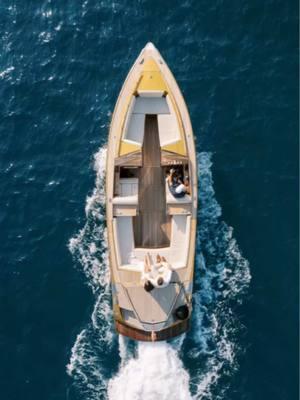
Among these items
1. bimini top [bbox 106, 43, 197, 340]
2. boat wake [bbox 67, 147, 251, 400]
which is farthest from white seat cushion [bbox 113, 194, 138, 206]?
boat wake [bbox 67, 147, 251, 400]

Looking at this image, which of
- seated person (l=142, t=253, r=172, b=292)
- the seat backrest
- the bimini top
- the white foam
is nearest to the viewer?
seated person (l=142, t=253, r=172, b=292)

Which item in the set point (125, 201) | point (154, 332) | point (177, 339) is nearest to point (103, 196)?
A: point (125, 201)

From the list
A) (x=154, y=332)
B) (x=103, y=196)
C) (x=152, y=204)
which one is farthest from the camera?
(x=103, y=196)

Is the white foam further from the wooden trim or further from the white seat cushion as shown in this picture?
the white seat cushion

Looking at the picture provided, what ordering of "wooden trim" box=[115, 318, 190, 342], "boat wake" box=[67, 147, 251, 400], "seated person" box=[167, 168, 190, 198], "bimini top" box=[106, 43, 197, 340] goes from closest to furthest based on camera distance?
"wooden trim" box=[115, 318, 190, 342] < "bimini top" box=[106, 43, 197, 340] < "seated person" box=[167, 168, 190, 198] < "boat wake" box=[67, 147, 251, 400]

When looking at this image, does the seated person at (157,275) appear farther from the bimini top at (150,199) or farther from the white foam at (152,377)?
the white foam at (152,377)

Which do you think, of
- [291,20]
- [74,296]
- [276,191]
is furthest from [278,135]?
[74,296]

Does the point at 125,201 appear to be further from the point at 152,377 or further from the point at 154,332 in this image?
the point at 152,377
